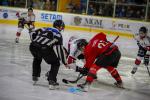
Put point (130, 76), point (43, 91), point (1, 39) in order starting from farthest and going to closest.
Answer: point (1, 39) → point (130, 76) → point (43, 91)

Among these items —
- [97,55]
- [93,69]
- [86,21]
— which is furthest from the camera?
[86,21]

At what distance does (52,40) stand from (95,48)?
678mm

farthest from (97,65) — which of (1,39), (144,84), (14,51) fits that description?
(1,39)

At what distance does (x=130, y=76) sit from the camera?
8.62 m

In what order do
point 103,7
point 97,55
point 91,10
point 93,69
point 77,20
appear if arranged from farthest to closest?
point 91,10 < point 103,7 < point 77,20 < point 97,55 < point 93,69

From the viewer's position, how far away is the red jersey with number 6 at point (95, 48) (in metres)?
6.43

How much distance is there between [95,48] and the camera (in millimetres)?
6434

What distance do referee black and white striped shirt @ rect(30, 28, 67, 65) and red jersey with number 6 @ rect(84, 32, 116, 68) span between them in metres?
0.44

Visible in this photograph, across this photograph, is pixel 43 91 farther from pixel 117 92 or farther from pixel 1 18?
pixel 1 18

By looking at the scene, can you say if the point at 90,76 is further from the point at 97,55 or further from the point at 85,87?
the point at 97,55

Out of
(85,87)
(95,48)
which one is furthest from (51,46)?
(85,87)

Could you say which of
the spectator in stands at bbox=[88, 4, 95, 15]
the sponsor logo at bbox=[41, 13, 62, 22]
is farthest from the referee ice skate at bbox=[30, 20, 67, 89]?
the spectator in stands at bbox=[88, 4, 95, 15]

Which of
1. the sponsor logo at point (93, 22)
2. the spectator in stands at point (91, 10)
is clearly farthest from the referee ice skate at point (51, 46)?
the spectator in stands at point (91, 10)

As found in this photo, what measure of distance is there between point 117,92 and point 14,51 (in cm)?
447
